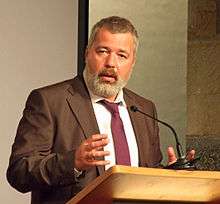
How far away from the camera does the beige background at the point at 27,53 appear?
2947 millimetres

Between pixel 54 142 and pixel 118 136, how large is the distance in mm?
235

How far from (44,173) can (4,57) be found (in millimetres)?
1199

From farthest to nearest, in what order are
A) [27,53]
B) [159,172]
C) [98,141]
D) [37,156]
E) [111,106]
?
[27,53]
[111,106]
[37,156]
[98,141]
[159,172]

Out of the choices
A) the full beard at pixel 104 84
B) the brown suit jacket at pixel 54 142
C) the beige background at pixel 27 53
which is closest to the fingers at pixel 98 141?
the brown suit jacket at pixel 54 142

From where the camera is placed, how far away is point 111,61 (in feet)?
6.98

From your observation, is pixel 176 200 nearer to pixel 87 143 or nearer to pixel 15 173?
pixel 87 143

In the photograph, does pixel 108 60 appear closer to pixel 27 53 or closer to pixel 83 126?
pixel 83 126

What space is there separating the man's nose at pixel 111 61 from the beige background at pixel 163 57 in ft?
4.25

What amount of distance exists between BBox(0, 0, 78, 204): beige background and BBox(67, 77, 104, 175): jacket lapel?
0.84m

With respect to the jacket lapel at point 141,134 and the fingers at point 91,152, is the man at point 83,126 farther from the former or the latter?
the fingers at point 91,152

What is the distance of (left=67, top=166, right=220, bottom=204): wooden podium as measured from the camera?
4.52ft

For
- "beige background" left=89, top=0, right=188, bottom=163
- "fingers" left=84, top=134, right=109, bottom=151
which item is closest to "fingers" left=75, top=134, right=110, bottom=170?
"fingers" left=84, top=134, right=109, bottom=151

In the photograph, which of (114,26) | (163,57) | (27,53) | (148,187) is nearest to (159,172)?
(148,187)

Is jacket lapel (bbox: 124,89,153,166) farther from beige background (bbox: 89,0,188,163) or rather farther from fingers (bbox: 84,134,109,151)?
beige background (bbox: 89,0,188,163)
